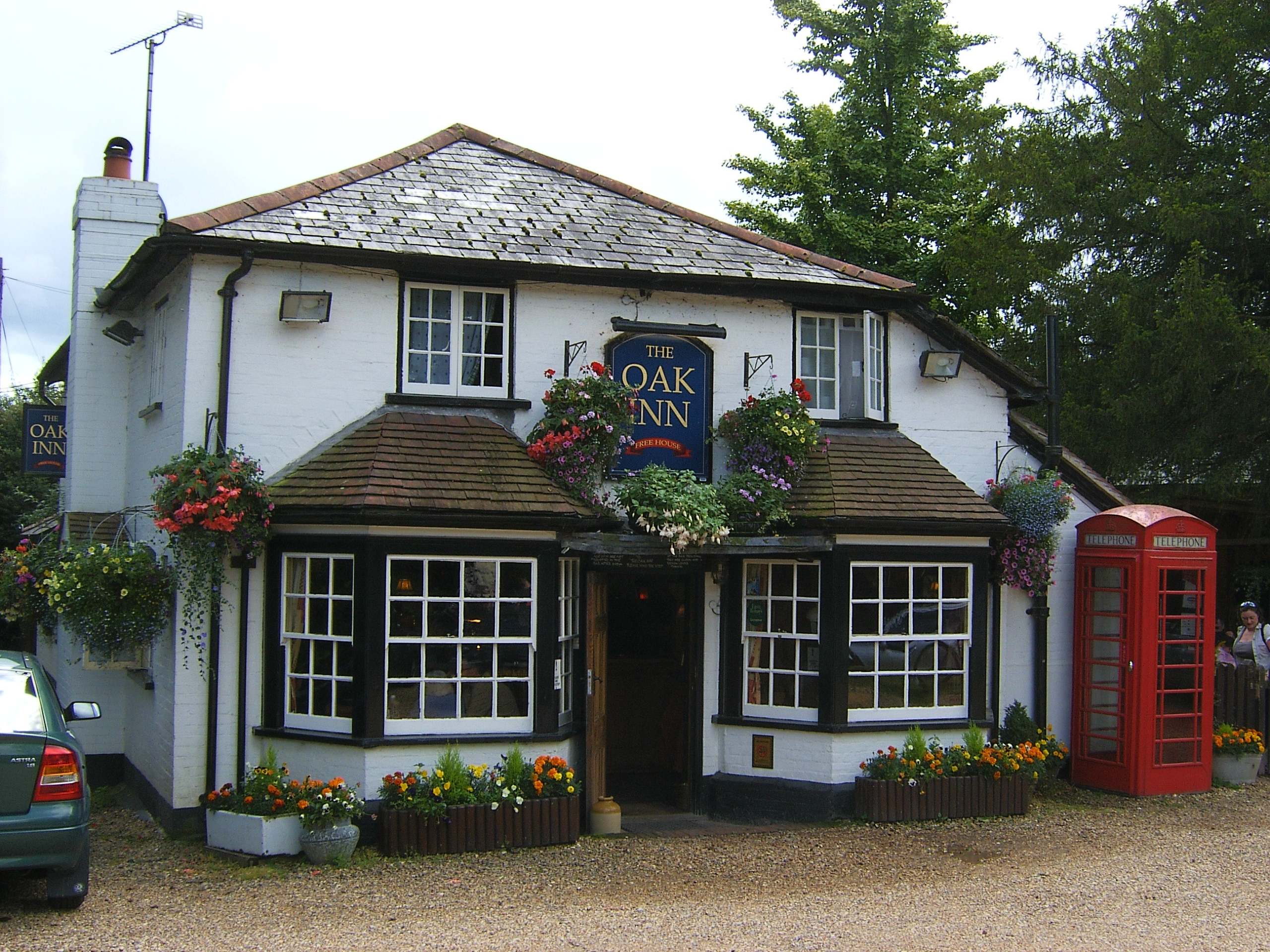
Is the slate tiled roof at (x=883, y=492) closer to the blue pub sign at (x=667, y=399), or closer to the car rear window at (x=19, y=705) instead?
the blue pub sign at (x=667, y=399)

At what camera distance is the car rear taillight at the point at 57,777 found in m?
7.21

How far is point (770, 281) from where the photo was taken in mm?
11695

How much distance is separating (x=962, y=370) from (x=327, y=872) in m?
8.21

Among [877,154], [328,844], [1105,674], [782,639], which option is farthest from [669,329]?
[877,154]

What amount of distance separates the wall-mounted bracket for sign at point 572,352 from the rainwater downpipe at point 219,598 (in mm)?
2980

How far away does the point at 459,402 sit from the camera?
1103cm

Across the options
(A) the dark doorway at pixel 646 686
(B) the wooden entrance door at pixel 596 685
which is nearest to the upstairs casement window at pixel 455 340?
(B) the wooden entrance door at pixel 596 685

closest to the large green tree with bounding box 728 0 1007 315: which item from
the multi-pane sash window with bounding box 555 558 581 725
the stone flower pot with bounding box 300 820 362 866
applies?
the multi-pane sash window with bounding box 555 558 581 725

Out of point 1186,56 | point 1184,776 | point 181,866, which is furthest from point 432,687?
point 1186,56

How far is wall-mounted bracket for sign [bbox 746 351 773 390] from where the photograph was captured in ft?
38.8

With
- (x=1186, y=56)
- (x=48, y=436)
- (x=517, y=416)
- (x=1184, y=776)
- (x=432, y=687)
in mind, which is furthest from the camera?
(x=1186, y=56)

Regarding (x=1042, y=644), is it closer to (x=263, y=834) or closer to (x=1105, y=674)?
(x=1105, y=674)

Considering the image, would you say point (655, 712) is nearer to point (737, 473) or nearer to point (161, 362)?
point (737, 473)

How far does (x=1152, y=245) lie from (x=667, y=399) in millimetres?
9908
